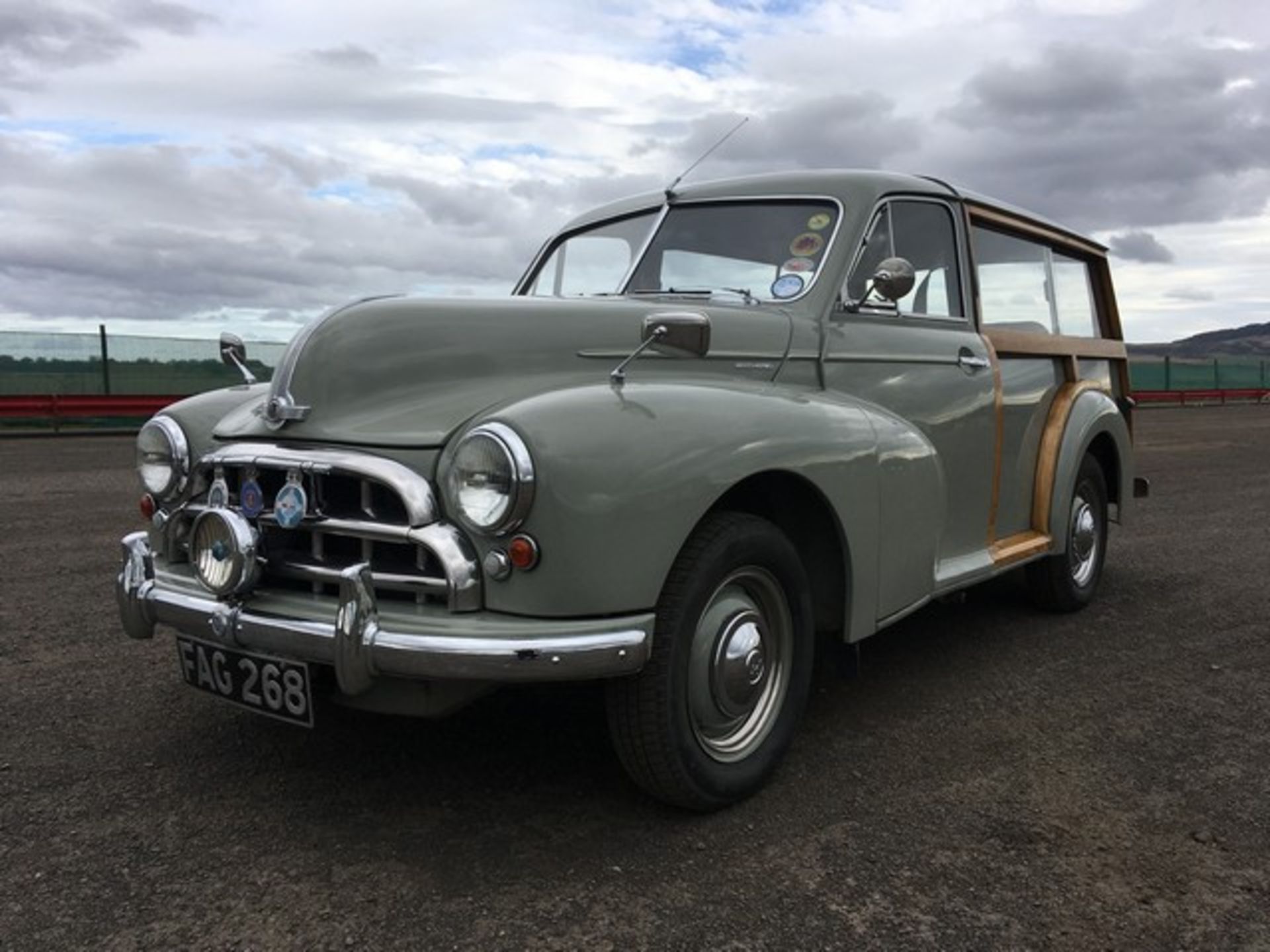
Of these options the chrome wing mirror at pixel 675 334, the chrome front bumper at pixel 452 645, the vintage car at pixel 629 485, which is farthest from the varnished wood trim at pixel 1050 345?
the chrome front bumper at pixel 452 645

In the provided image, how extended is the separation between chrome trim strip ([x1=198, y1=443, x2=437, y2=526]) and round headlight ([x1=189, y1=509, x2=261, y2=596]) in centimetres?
17

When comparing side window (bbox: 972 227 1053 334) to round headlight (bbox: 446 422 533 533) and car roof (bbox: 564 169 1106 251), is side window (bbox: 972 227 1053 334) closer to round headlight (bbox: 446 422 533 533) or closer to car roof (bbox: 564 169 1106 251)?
car roof (bbox: 564 169 1106 251)

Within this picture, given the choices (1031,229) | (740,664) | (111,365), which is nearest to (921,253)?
(1031,229)

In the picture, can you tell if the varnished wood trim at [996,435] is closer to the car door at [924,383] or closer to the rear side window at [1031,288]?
the car door at [924,383]

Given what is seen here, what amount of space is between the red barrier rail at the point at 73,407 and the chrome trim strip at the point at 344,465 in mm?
14620

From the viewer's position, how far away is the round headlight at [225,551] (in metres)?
2.58

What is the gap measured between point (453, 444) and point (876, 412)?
5.21ft

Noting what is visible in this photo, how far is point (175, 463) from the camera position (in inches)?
122

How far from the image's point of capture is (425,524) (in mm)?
2430

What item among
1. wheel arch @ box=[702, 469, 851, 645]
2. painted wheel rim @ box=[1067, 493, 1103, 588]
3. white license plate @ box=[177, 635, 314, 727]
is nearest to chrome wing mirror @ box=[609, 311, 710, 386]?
wheel arch @ box=[702, 469, 851, 645]

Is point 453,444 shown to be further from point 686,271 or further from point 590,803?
point 686,271

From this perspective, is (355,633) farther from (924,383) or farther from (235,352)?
(924,383)

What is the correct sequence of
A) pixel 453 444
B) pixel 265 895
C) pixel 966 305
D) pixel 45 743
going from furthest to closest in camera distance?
pixel 966 305
pixel 45 743
pixel 453 444
pixel 265 895

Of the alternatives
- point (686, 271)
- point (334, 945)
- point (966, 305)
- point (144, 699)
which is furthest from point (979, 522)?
point (144, 699)
